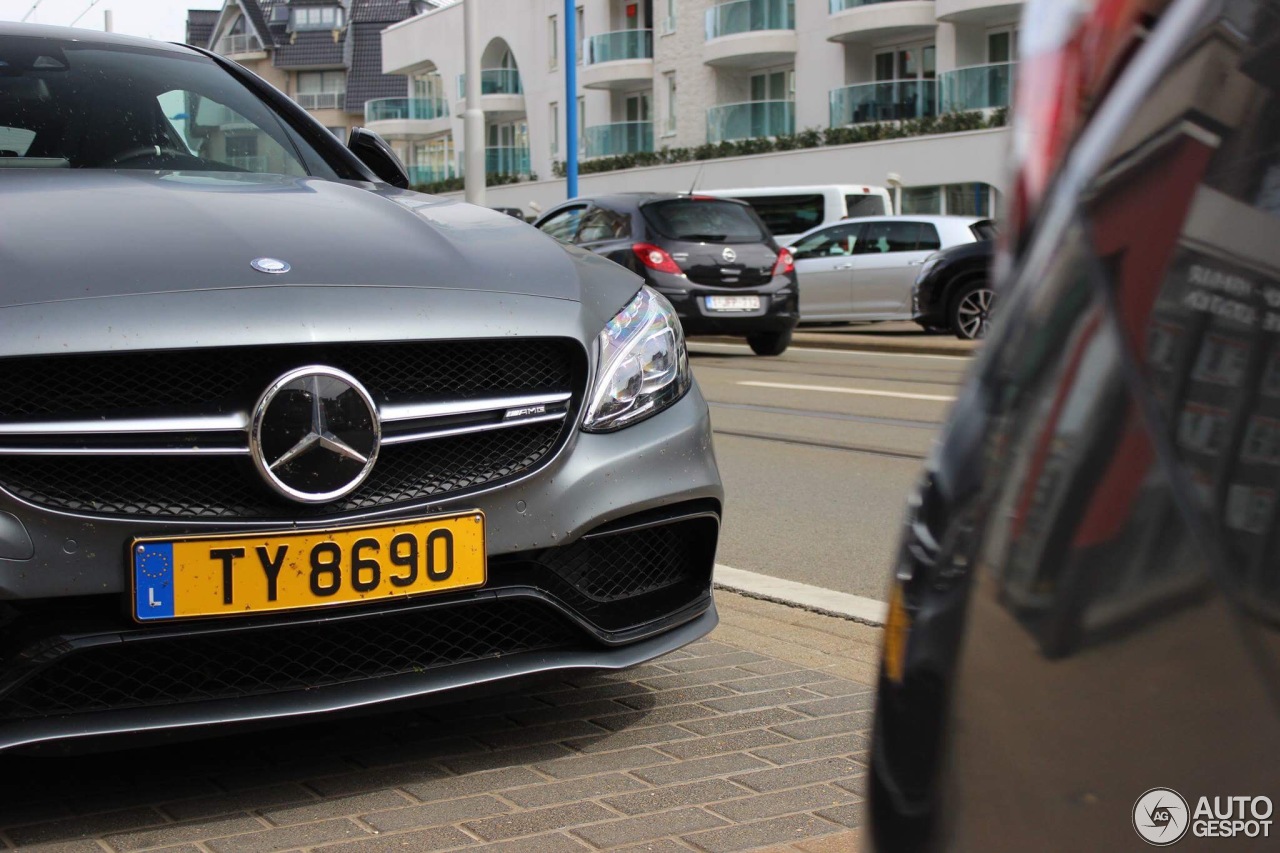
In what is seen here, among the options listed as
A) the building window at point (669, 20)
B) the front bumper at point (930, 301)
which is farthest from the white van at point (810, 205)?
the building window at point (669, 20)

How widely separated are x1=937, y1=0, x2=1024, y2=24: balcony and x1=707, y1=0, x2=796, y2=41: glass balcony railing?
5.95 m

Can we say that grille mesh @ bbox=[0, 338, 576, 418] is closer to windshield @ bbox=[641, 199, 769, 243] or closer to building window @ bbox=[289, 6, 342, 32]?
windshield @ bbox=[641, 199, 769, 243]

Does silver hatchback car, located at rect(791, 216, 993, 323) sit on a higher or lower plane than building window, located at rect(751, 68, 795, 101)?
lower

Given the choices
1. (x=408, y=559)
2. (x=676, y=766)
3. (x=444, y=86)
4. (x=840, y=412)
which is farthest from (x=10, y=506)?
(x=444, y=86)

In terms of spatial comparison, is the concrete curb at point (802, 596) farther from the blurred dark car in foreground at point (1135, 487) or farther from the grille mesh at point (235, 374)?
the blurred dark car in foreground at point (1135, 487)

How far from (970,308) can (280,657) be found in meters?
15.0

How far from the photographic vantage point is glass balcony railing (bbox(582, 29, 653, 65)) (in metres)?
45.9

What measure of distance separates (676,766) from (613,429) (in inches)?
26.9

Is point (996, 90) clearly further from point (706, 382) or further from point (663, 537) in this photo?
point (663, 537)

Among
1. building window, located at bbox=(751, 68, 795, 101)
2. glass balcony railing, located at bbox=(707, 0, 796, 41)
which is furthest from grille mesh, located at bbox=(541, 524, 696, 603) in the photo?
building window, located at bbox=(751, 68, 795, 101)

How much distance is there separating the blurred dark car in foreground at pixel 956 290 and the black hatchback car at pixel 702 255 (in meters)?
2.25

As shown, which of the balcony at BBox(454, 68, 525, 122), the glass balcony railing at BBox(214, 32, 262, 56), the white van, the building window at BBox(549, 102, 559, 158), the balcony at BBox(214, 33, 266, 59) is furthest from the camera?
the glass balcony railing at BBox(214, 32, 262, 56)

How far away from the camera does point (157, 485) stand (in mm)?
2668

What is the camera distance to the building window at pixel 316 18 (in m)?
87.8
